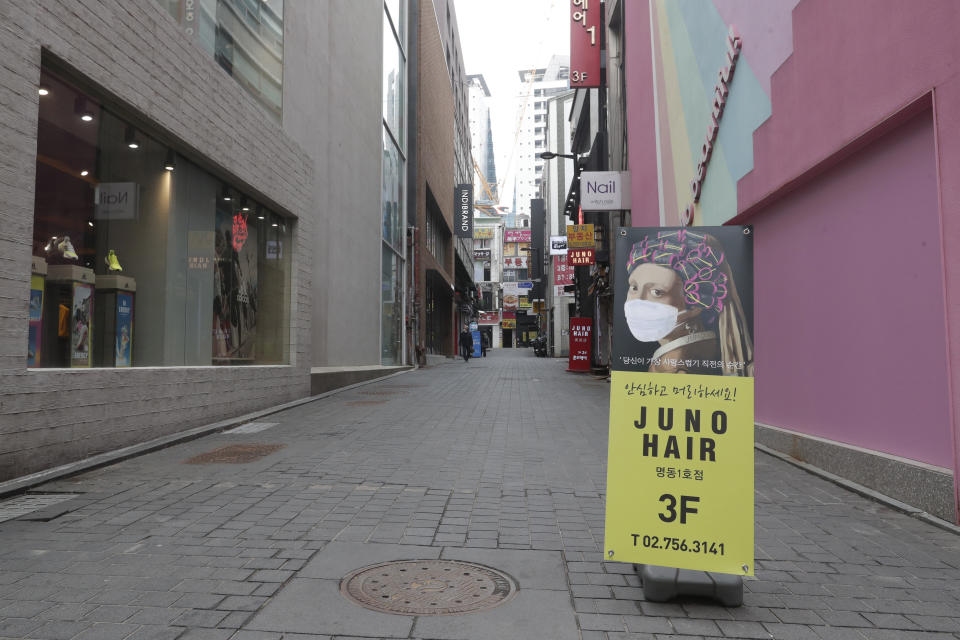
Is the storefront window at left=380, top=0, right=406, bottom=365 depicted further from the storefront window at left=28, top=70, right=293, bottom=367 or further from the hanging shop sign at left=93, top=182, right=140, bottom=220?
the hanging shop sign at left=93, top=182, right=140, bottom=220

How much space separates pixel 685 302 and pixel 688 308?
0.11 feet

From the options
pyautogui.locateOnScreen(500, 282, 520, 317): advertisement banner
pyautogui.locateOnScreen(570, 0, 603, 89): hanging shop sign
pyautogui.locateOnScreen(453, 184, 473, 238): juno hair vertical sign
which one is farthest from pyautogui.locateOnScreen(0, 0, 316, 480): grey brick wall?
pyautogui.locateOnScreen(500, 282, 520, 317): advertisement banner

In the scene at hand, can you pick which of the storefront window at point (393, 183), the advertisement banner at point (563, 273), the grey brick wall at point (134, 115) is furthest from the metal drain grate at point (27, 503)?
the advertisement banner at point (563, 273)

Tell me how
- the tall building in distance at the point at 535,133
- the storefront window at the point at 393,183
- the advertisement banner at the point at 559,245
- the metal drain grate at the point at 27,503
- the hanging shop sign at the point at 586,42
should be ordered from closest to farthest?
the metal drain grate at the point at 27,503
the storefront window at the point at 393,183
the hanging shop sign at the point at 586,42
the advertisement banner at the point at 559,245
the tall building in distance at the point at 535,133

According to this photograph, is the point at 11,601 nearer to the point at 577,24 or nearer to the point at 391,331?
the point at 391,331

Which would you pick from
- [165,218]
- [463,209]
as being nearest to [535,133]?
[463,209]

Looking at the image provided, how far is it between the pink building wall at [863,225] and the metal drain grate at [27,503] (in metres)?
6.52

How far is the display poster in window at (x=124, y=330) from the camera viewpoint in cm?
762

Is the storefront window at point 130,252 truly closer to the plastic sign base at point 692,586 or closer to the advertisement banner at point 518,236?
the plastic sign base at point 692,586

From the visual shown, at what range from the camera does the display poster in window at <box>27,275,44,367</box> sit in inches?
240

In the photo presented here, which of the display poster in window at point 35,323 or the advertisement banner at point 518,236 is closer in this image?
the display poster in window at point 35,323

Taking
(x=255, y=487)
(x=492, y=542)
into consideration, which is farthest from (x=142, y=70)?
(x=492, y=542)

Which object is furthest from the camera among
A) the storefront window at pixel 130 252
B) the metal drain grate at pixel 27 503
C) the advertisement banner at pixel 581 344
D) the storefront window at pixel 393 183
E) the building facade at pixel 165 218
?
the advertisement banner at pixel 581 344

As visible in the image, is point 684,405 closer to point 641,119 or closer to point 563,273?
point 641,119
